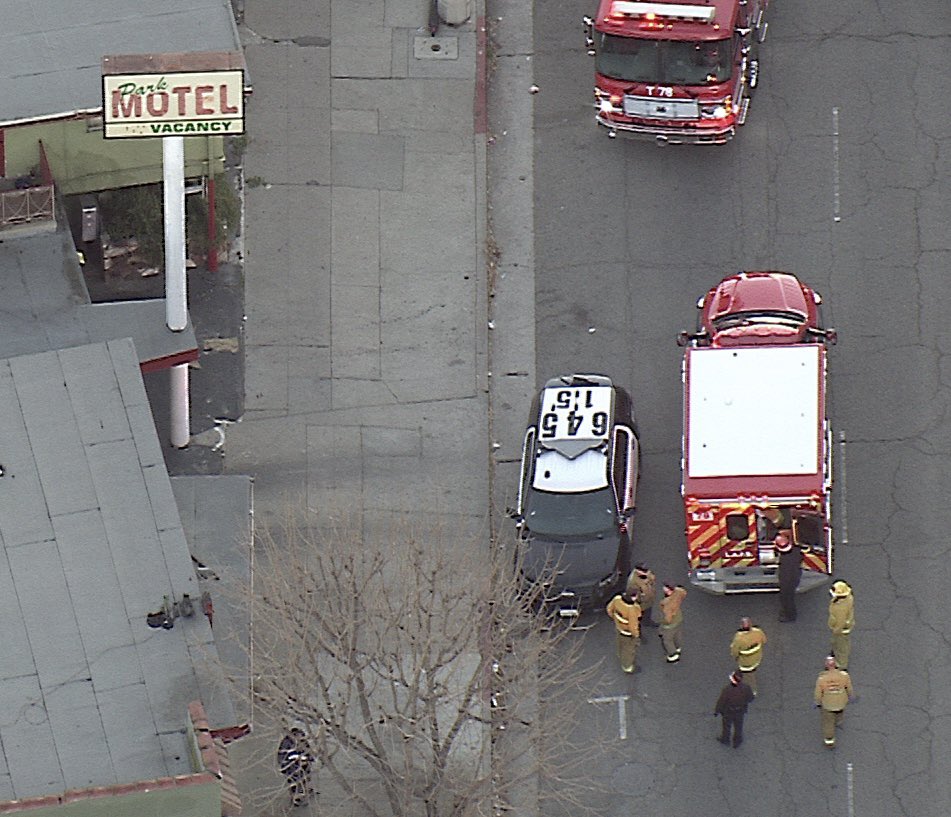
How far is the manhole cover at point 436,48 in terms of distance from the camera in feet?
170

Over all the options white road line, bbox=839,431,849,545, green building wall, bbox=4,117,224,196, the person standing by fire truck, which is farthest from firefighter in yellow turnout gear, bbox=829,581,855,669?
green building wall, bbox=4,117,224,196

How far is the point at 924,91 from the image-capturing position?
50.5m

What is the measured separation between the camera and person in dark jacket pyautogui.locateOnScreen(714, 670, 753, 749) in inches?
1614

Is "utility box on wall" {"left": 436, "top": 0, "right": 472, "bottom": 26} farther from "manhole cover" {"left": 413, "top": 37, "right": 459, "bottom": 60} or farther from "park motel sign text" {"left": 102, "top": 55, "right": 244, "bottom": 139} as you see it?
"park motel sign text" {"left": 102, "top": 55, "right": 244, "bottom": 139}

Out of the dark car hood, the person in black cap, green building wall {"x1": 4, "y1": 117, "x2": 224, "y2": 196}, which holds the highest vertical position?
green building wall {"x1": 4, "y1": 117, "x2": 224, "y2": 196}

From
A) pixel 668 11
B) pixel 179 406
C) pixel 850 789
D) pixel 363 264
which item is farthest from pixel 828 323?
pixel 179 406

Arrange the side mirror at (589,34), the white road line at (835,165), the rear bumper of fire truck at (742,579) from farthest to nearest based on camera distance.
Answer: the side mirror at (589,34), the white road line at (835,165), the rear bumper of fire truck at (742,579)

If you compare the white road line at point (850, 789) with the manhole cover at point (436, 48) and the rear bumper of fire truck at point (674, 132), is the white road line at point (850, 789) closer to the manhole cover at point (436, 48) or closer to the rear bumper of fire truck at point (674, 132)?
the rear bumper of fire truck at point (674, 132)

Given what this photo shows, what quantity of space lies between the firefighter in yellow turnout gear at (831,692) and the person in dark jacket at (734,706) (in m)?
1.01

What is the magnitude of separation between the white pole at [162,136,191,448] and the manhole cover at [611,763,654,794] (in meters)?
9.30

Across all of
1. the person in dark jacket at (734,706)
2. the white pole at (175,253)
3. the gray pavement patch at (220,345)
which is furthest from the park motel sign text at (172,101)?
the person in dark jacket at (734,706)

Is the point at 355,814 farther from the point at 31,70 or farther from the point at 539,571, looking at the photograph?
the point at 31,70

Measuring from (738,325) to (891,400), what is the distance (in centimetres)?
287

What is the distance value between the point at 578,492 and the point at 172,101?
320 inches
